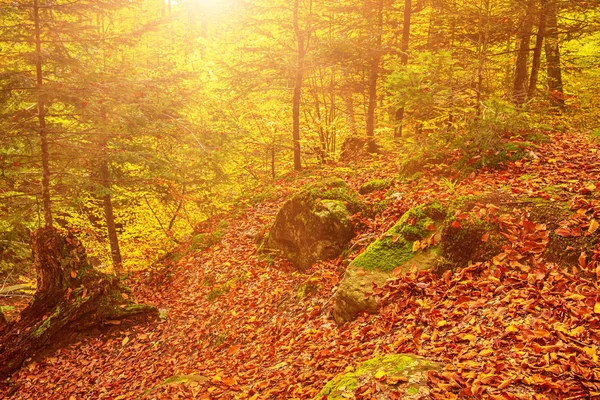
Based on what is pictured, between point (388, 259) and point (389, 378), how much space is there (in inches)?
100.0

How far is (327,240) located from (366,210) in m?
1.16

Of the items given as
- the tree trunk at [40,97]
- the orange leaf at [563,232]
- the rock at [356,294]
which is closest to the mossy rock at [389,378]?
the rock at [356,294]

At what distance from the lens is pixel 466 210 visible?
222 inches

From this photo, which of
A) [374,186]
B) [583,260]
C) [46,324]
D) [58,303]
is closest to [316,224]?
[374,186]

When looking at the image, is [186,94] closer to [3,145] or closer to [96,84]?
[96,84]

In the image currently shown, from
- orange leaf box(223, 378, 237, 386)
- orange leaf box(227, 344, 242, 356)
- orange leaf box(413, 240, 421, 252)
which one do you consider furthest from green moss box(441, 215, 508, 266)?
orange leaf box(227, 344, 242, 356)

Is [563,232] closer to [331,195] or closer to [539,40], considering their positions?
[331,195]

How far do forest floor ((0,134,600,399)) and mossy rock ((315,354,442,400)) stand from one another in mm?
180

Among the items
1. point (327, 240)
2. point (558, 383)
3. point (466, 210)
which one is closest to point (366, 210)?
point (327, 240)

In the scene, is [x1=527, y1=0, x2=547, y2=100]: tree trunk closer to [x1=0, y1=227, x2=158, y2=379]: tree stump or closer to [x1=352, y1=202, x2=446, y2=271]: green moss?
[x1=352, y1=202, x2=446, y2=271]: green moss

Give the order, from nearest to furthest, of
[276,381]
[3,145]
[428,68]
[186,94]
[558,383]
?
[558,383] → [276,381] → [3,145] → [428,68] → [186,94]

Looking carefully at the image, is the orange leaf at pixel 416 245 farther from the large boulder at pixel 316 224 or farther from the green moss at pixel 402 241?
the large boulder at pixel 316 224

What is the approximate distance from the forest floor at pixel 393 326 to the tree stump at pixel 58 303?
448mm

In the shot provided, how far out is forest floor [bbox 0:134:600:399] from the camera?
3.35 m
